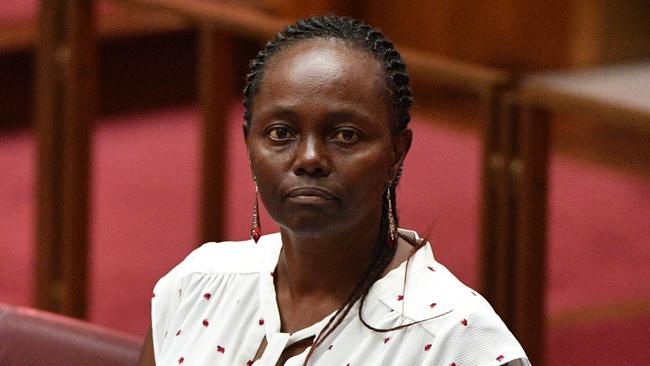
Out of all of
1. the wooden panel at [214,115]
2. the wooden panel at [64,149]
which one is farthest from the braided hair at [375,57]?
the wooden panel at [64,149]

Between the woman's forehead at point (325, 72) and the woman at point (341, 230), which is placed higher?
the woman's forehead at point (325, 72)

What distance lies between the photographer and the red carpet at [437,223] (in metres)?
3.07

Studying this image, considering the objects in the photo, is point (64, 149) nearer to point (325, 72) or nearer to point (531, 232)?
point (531, 232)

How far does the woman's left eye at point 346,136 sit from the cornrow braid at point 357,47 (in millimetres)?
70

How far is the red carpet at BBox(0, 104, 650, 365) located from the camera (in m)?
3.07

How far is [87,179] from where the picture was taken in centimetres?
399

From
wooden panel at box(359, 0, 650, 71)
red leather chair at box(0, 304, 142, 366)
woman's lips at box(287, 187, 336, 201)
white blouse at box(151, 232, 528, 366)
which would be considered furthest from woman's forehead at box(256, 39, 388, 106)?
wooden panel at box(359, 0, 650, 71)

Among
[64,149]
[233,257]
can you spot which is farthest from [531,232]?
[64,149]

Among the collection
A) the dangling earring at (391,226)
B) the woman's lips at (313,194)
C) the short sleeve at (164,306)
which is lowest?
the short sleeve at (164,306)

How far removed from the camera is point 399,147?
198 cm

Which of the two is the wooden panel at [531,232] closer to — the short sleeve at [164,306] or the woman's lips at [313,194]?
the short sleeve at [164,306]

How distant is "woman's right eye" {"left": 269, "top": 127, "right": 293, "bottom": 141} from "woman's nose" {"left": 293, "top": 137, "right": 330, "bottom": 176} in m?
0.03

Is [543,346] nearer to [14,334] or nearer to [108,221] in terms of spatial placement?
[14,334]

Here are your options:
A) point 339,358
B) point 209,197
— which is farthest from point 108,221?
point 339,358
